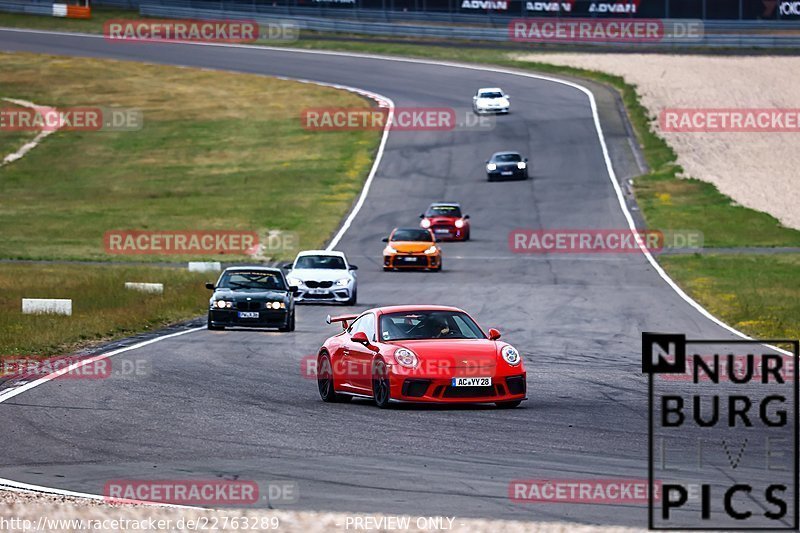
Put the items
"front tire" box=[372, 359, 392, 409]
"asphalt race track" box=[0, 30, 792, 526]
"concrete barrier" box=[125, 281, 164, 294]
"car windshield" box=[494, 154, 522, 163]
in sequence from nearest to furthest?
"asphalt race track" box=[0, 30, 792, 526], "front tire" box=[372, 359, 392, 409], "concrete barrier" box=[125, 281, 164, 294], "car windshield" box=[494, 154, 522, 163]

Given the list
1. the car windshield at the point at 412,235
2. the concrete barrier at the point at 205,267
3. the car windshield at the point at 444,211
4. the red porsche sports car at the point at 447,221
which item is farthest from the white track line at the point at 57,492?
the car windshield at the point at 444,211

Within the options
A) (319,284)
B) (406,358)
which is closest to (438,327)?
(406,358)

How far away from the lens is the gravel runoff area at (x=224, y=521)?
351 inches

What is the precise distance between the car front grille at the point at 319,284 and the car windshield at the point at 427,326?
54.6 ft

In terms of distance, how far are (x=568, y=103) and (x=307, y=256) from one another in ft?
143

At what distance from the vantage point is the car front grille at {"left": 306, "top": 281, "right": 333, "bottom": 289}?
112 ft

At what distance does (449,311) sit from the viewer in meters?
17.5

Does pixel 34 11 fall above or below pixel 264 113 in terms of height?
above

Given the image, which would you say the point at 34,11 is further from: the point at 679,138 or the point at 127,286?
the point at 127,286

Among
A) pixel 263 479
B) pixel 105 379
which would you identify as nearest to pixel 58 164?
pixel 105 379

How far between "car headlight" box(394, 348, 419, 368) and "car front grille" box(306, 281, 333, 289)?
1811 centimetres

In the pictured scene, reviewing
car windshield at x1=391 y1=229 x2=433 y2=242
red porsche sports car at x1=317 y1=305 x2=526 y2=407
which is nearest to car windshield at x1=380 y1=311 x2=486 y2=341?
red porsche sports car at x1=317 y1=305 x2=526 y2=407

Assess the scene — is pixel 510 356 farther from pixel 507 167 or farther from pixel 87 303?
pixel 507 167

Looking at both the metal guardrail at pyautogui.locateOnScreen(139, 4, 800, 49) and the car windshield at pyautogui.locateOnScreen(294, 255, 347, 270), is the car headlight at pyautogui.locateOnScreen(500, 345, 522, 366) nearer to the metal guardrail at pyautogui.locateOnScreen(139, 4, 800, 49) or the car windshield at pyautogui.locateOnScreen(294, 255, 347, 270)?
the car windshield at pyautogui.locateOnScreen(294, 255, 347, 270)
